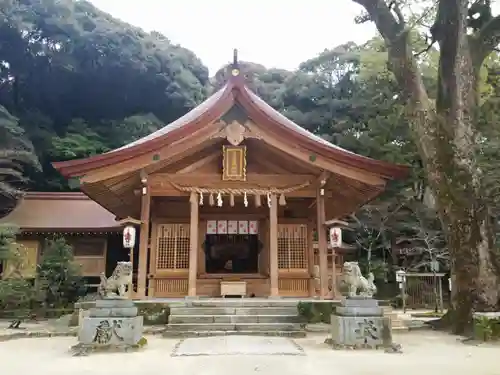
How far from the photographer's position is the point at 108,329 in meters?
6.91

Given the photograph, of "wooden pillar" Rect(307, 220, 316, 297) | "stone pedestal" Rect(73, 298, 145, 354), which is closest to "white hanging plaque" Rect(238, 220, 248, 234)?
"wooden pillar" Rect(307, 220, 316, 297)

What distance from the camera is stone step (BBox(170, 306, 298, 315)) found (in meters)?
→ 9.45

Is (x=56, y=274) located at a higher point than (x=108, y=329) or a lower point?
higher

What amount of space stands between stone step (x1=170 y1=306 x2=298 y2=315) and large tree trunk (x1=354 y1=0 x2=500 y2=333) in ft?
11.9

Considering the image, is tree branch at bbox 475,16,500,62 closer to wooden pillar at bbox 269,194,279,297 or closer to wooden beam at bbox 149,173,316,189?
wooden beam at bbox 149,173,316,189

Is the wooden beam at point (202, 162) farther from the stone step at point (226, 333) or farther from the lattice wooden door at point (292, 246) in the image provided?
the stone step at point (226, 333)

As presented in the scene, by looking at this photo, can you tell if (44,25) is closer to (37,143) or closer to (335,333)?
(37,143)

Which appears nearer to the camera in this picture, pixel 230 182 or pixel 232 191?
pixel 232 191

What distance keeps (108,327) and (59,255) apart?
31.4ft

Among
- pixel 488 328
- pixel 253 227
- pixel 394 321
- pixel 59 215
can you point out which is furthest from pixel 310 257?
pixel 59 215

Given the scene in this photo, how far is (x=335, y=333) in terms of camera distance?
728 centimetres

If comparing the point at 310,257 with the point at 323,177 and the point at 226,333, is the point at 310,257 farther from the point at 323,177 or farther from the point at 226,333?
the point at 226,333

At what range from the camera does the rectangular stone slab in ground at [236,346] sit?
256 inches

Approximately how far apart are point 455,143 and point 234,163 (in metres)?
5.32
